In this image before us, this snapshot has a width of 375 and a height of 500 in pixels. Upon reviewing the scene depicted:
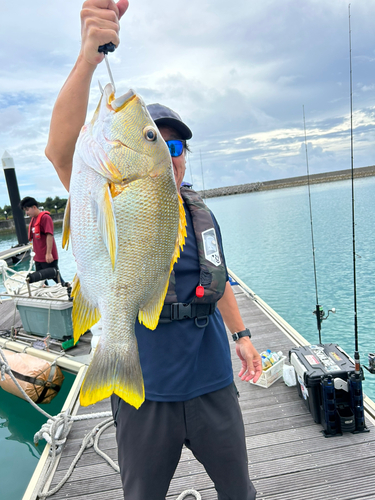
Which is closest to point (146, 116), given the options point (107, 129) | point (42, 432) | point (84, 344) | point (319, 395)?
point (107, 129)

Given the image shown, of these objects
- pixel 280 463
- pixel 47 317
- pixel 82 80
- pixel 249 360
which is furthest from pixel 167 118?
pixel 47 317

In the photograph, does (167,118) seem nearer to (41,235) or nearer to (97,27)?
(97,27)

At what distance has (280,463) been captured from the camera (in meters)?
2.75

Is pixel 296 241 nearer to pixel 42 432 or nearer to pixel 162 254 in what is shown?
pixel 42 432

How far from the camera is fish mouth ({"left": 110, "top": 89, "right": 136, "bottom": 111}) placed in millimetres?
1091

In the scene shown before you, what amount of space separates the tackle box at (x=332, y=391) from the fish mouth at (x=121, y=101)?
2751mm

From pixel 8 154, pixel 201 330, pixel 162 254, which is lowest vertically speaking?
pixel 201 330

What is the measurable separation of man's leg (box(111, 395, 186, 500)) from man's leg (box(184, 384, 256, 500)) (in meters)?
0.07

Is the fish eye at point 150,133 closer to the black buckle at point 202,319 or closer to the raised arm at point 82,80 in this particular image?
the raised arm at point 82,80

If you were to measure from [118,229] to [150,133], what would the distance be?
1.10 ft

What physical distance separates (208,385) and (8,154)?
17234 millimetres

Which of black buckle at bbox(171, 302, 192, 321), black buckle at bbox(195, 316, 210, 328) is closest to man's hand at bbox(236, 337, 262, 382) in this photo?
black buckle at bbox(195, 316, 210, 328)

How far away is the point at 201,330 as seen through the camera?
1.49m

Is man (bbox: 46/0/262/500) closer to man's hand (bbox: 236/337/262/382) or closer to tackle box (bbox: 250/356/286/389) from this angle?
man's hand (bbox: 236/337/262/382)
